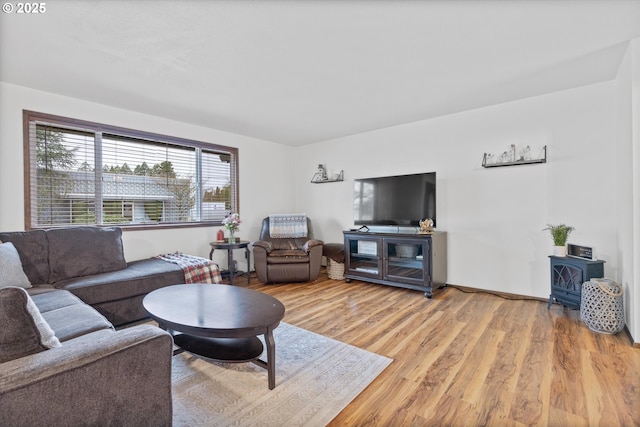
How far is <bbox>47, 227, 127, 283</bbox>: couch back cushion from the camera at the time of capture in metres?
2.61

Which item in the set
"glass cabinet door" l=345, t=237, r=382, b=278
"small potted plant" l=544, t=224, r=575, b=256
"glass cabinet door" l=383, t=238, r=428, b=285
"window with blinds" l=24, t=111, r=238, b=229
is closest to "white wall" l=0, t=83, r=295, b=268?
"window with blinds" l=24, t=111, r=238, b=229

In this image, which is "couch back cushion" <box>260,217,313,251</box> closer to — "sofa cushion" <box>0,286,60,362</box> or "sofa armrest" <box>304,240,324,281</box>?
"sofa armrest" <box>304,240,324,281</box>

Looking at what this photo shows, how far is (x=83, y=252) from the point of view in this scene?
2.76m

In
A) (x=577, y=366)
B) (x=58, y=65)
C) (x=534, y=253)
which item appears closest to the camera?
(x=577, y=366)

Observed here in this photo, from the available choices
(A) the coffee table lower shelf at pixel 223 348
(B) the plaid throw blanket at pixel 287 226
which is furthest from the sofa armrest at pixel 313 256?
(A) the coffee table lower shelf at pixel 223 348

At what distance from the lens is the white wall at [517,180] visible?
2.90 metres

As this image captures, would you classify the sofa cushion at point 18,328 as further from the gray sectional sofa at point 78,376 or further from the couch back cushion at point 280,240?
the couch back cushion at point 280,240

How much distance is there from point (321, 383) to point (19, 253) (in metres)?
2.78

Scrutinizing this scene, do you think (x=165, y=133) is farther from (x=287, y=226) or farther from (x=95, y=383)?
(x=95, y=383)

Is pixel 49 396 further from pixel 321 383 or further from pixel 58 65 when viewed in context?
pixel 58 65

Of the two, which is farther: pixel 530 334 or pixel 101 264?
pixel 101 264

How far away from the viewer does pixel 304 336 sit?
2408 millimetres

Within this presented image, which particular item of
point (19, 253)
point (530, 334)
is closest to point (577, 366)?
point (530, 334)

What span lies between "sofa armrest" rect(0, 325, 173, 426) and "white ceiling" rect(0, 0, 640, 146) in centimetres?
187
